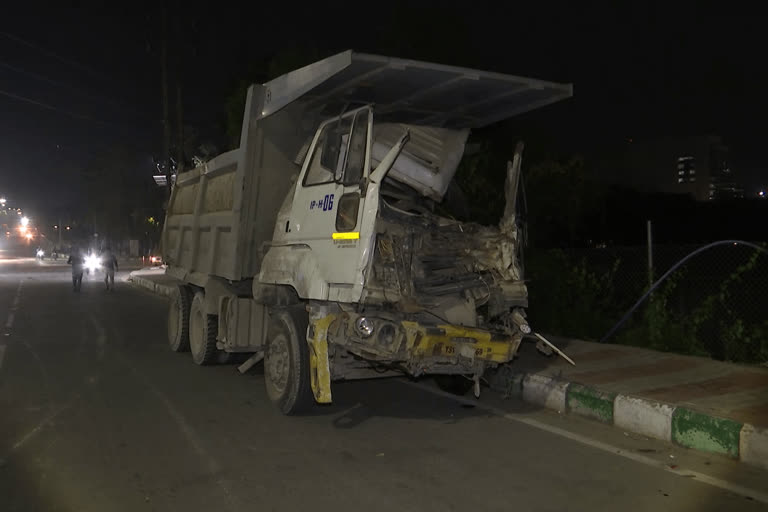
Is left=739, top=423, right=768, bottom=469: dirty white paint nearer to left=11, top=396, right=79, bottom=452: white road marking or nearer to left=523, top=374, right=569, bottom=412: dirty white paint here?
left=523, top=374, right=569, bottom=412: dirty white paint

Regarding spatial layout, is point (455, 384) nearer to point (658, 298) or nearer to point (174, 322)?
point (658, 298)

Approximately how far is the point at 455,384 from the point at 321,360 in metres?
2.20

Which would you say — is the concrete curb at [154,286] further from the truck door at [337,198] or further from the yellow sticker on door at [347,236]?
the yellow sticker on door at [347,236]

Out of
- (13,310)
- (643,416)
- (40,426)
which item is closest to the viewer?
(643,416)

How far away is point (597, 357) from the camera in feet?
29.0

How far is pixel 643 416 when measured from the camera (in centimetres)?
630

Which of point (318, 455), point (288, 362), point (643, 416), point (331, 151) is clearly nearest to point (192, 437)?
point (288, 362)

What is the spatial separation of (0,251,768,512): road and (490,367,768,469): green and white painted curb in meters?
0.15

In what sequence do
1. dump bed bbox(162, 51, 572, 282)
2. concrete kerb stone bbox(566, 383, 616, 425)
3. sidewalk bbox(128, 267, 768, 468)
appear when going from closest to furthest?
1. sidewalk bbox(128, 267, 768, 468)
2. dump bed bbox(162, 51, 572, 282)
3. concrete kerb stone bbox(566, 383, 616, 425)

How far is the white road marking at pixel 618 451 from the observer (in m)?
4.80

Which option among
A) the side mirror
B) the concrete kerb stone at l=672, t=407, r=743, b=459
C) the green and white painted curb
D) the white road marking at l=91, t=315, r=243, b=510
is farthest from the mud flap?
the concrete kerb stone at l=672, t=407, r=743, b=459

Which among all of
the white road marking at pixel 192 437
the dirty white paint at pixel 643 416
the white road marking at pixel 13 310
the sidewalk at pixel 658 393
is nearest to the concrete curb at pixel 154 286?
the white road marking at pixel 13 310

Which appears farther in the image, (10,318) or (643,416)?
(10,318)

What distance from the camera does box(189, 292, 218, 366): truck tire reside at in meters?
9.38
